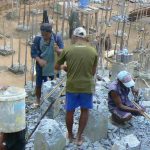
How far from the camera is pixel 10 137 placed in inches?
166

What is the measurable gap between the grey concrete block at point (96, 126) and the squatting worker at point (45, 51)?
3.16 feet

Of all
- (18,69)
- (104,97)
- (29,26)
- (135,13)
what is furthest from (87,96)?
(135,13)

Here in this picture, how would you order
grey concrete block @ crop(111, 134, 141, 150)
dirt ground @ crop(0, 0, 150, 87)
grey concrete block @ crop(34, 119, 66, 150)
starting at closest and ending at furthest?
grey concrete block @ crop(111, 134, 141, 150), grey concrete block @ crop(34, 119, 66, 150), dirt ground @ crop(0, 0, 150, 87)

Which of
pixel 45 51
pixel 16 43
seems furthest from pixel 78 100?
pixel 16 43

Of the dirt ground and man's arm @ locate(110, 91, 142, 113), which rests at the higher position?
man's arm @ locate(110, 91, 142, 113)

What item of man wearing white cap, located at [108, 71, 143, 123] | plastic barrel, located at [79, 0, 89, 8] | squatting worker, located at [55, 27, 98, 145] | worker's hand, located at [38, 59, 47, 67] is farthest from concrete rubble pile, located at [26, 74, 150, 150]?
plastic barrel, located at [79, 0, 89, 8]

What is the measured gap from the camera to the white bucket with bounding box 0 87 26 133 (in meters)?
4.34

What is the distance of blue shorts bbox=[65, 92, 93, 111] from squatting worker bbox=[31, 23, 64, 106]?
0.92m

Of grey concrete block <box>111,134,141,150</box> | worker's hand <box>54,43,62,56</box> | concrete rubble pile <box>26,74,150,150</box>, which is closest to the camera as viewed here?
grey concrete block <box>111,134,141,150</box>

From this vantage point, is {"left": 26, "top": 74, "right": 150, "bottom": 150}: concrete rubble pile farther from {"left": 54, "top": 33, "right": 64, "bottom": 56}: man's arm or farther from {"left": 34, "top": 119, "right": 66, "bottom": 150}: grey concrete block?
{"left": 54, "top": 33, "right": 64, "bottom": 56}: man's arm

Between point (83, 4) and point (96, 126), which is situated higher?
point (83, 4)

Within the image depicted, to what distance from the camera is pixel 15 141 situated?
416 cm

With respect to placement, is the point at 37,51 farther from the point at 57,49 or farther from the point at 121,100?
the point at 121,100

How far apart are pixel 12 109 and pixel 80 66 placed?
0.97 m
